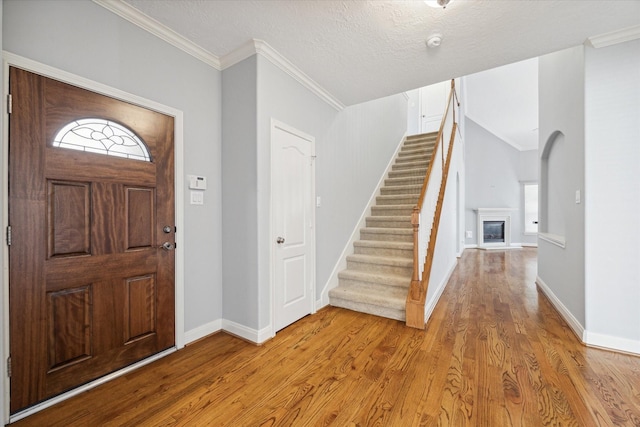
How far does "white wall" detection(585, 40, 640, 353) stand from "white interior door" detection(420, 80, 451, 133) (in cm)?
576

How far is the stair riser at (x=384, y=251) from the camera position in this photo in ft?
11.2

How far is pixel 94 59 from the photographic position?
1761mm

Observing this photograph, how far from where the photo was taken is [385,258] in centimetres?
339

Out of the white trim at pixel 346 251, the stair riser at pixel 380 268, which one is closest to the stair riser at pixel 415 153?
the white trim at pixel 346 251

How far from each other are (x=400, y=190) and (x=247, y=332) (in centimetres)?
348

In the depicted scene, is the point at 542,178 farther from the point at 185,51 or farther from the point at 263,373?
the point at 185,51

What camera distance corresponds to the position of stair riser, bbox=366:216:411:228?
394cm

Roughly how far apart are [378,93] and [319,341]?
9.50 ft

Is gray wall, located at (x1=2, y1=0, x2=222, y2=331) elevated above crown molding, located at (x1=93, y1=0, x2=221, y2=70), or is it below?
below

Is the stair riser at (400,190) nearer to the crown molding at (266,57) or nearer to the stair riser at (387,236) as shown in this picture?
the stair riser at (387,236)

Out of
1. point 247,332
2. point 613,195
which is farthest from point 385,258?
point 613,195

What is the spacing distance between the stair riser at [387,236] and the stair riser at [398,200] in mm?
803

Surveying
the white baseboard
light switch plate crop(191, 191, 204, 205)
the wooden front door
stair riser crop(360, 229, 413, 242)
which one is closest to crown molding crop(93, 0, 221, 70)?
the wooden front door

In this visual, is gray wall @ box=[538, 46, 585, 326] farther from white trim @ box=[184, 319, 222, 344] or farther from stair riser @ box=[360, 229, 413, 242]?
white trim @ box=[184, 319, 222, 344]
